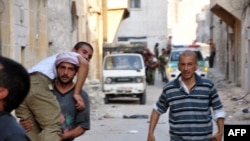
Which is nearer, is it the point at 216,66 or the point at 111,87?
the point at 111,87

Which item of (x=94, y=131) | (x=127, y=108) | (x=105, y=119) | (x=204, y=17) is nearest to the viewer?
(x=94, y=131)

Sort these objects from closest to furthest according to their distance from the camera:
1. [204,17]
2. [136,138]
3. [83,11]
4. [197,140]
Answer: [197,140] → [136,138] → [83,11] → [204,17]

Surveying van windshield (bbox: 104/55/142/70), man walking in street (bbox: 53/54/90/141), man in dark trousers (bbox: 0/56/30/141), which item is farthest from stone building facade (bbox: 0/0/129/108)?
man in dark trousers (bbox: 0/56/30/141)

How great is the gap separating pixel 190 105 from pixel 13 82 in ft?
10.1

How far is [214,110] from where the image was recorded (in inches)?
221

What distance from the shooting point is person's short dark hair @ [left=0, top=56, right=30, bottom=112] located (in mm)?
2494

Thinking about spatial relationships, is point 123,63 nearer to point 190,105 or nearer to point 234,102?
point 234,102

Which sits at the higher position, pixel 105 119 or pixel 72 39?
pixel 72 39

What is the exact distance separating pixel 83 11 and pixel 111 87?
191 inches

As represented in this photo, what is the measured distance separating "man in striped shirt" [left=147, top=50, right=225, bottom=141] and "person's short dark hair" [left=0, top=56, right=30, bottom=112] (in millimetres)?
3006

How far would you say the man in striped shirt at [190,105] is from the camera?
5.40 meters

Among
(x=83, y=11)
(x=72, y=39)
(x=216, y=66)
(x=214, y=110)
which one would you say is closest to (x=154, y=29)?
(x=216, y=66)

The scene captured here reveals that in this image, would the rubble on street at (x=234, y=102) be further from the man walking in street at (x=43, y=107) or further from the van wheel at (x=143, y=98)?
the man walking in street at (x=43, y=107)

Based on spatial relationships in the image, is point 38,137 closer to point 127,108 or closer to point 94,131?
point 94,131
